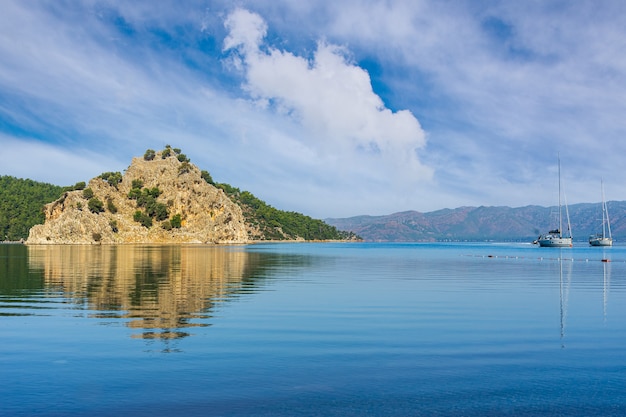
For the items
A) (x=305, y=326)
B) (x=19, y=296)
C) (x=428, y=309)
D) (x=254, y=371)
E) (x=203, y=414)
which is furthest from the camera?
(x=19, y=296)

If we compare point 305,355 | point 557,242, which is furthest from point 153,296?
point 557,242

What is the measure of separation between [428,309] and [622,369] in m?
13.4

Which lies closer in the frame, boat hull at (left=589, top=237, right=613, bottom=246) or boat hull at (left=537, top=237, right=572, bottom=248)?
boat hull at (left=537, top=237, right=572, bottom=248)

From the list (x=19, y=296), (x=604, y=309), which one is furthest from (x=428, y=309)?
(x=19, y=296)

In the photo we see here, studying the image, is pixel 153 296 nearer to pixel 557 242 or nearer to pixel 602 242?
pixel 557 242

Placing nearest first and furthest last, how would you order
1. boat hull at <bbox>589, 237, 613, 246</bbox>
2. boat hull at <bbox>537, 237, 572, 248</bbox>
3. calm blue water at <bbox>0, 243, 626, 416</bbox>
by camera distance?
calm blue water at <bbox>0, 243, 626, 416</bbox> → boat hull at <bbox>537, 237, 572, 248</bbox> → boat hull at <bbox>589, 237, 613, 246</bbox>

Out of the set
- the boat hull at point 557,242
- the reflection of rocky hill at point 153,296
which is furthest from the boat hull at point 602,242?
the reflection of rocky hill at point 153,296

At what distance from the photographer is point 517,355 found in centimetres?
1673

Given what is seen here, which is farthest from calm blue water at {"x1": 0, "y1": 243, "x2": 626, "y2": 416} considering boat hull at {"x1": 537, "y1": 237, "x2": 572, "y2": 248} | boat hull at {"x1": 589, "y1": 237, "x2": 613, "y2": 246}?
boat hull at {"x1": 589, "y1": 237, "x2": 613, "y2": 246}

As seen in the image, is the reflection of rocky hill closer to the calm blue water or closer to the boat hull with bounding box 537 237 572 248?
the calm blue water

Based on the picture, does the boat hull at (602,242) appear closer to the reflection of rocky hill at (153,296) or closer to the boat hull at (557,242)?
the boat hull at (557,242)

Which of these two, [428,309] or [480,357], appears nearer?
[480,357]

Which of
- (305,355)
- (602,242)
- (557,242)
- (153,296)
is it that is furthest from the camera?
(602,242)

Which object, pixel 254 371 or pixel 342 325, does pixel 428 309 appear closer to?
pixel 342 325
